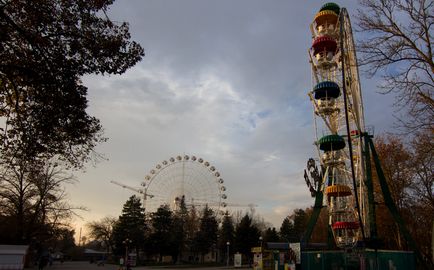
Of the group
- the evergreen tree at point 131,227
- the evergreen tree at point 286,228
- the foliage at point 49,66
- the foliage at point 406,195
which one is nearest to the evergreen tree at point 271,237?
the evergreen tree at point 286,228

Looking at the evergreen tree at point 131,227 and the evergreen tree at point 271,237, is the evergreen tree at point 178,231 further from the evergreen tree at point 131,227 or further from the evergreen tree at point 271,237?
the evergreen tree at point 271,237

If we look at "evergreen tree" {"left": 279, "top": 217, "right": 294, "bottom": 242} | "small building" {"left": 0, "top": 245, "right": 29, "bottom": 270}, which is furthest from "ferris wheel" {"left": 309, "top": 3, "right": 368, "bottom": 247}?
"evergreen tree" {"left": 279, "top": 217, "right": 294, "bottom": 242}

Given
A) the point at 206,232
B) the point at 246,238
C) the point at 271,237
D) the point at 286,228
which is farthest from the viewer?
the point at 286,228

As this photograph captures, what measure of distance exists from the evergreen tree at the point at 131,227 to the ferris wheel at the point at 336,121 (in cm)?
3520

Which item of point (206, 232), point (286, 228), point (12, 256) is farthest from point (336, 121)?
point (286, 228)

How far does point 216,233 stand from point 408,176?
44.3 meters

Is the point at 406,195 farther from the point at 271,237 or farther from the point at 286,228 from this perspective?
the point at 286,228

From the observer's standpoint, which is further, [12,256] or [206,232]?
[206,232]

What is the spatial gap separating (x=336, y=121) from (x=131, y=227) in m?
40.4

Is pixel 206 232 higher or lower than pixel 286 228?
lower

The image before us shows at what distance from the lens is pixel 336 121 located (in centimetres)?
3972

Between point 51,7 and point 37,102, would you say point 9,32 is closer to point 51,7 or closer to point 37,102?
point 51,7

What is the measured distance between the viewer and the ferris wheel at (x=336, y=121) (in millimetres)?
35125

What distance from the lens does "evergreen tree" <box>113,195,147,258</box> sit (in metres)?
63.1
